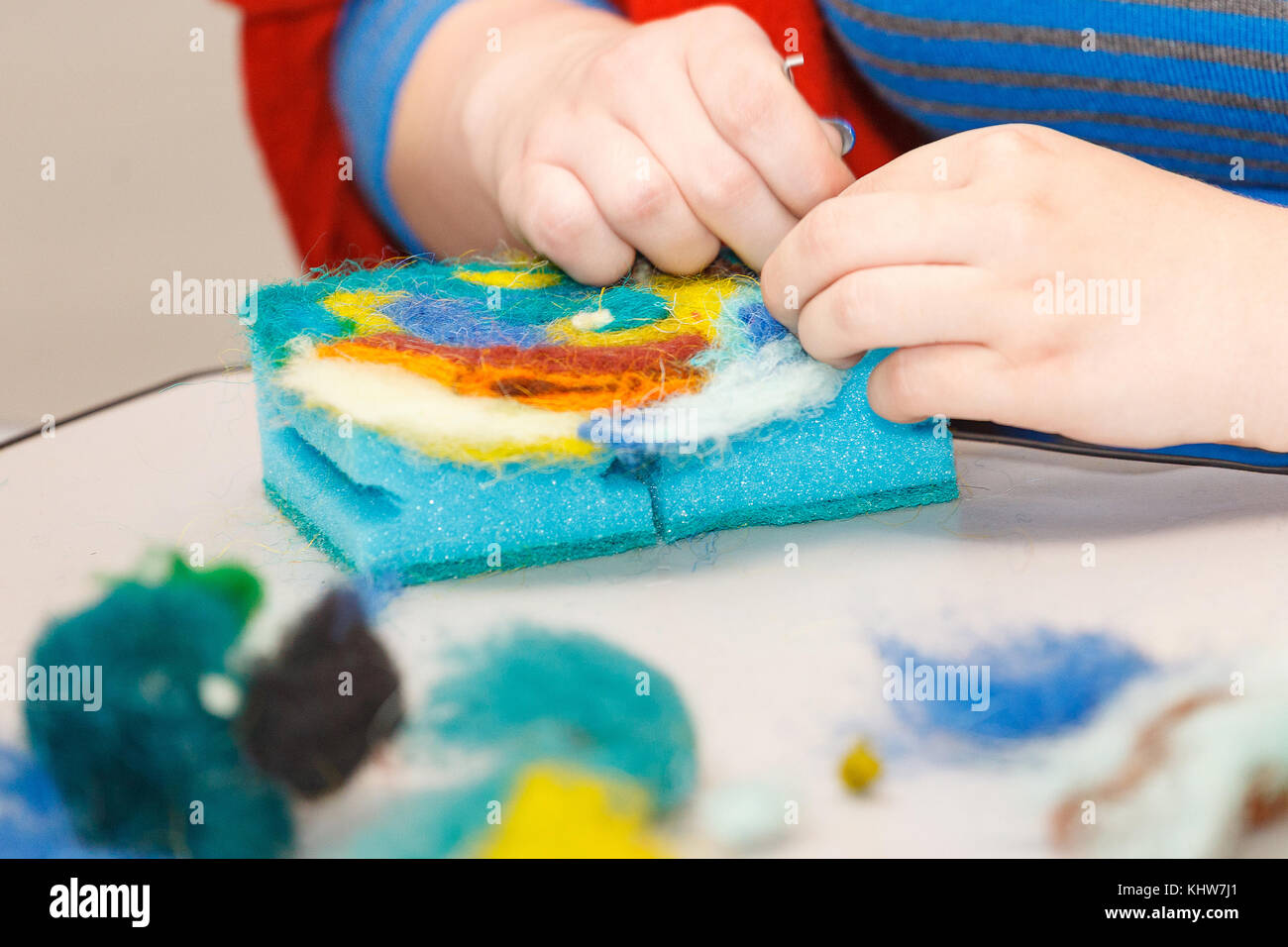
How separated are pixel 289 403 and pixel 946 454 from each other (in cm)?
Result: 31

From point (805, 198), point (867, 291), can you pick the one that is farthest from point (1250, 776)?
point (805, 198)

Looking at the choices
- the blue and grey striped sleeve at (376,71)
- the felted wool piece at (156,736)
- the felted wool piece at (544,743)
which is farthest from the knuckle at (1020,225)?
the blue and grey striped sleeve at (376,71)

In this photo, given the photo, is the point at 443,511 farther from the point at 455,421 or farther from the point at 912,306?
the point at 912,306

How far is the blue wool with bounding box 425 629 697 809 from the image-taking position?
1.15ft

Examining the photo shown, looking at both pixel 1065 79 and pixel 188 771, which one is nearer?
pixel 188 771

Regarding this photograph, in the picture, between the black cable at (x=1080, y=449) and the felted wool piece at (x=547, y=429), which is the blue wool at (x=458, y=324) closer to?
the felted wool piece at (x=547, y=429)

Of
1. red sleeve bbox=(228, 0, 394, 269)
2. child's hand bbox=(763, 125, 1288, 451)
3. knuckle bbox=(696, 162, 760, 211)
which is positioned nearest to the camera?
child's hand bbox=(763, 125, 1288, 451)

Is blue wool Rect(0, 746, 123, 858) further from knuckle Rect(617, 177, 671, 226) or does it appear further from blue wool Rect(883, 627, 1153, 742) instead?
knuckle Rect(617, 177, 671, 226)

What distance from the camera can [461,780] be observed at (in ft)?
1.12

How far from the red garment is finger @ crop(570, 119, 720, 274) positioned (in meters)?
0.26

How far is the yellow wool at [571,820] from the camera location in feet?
1.03

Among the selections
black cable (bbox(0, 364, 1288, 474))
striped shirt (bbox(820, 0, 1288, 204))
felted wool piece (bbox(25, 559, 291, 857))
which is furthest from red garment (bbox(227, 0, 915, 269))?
felted wool piece (bbox(25, 559, 291, 857))

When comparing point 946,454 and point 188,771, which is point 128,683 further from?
point 946,454
